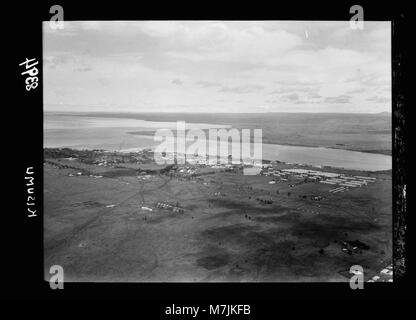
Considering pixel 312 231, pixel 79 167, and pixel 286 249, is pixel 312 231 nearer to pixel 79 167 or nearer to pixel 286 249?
pixel 286 249

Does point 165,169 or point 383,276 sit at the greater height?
point 165,169

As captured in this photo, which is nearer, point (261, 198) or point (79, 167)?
point (261, 198)

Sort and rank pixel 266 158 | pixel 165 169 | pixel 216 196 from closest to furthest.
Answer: pixel 216 196 → pixel 165 169 → pixel 266 158

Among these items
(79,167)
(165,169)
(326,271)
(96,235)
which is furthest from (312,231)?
(79,167)

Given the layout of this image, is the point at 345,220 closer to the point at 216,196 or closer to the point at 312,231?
the point at 312,231

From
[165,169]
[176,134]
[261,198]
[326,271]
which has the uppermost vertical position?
[176,134]

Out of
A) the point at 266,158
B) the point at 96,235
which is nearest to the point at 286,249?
the point at 96,235

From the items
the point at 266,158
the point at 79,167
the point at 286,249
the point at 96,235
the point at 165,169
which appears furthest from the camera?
the point at 266,158
